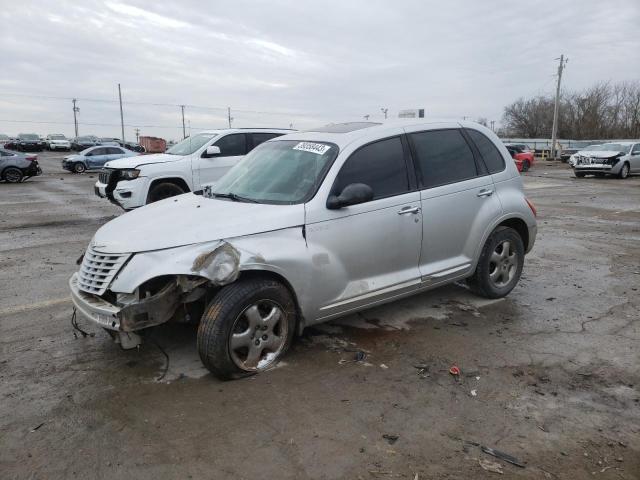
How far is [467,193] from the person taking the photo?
4898 mm

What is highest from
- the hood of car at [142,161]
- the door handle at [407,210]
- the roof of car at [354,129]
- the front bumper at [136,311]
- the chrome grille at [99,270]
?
the roof of car at [354,129]

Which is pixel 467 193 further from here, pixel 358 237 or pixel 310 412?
Answer: pixel 310 412

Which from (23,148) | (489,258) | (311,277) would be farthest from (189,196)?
(23,148)

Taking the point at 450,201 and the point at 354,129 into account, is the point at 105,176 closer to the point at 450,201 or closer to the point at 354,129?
the point at 354,129

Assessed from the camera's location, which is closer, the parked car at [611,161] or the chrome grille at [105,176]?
the chrome grille at [105,176]

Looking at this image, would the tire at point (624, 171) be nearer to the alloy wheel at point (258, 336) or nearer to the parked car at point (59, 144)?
the alloy wheel at point (258, 336)

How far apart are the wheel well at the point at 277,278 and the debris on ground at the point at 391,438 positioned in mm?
1204

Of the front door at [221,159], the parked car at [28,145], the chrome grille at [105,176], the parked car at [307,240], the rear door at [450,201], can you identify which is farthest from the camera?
the parked car at [28,145]

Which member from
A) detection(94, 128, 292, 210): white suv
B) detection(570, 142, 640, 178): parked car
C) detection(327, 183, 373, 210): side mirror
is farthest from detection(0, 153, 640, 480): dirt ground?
detection(570, 142, 640, 178): parked car

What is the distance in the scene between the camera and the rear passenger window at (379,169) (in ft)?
13.8

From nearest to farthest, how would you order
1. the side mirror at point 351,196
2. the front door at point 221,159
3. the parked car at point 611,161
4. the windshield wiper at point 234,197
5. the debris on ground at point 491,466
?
the debris on ground at point 491,466
the side mirror at point 351,196
the windshield wiper at point 234,197
the front door at point 221,159
the parked car at point 611,161

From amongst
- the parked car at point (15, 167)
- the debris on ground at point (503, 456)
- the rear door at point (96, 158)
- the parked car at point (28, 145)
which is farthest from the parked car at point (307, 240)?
the parked car at point (28, 145)

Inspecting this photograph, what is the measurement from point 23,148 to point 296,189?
184 feet

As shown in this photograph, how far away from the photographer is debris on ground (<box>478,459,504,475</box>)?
2.72 meters
